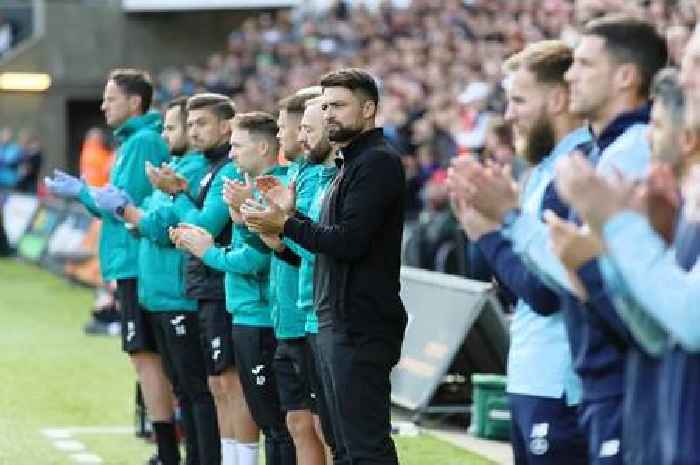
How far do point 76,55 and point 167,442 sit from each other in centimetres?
2774

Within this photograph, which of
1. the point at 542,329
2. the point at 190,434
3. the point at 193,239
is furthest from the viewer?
the point at 190,434

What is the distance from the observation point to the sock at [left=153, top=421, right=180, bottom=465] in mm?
9453

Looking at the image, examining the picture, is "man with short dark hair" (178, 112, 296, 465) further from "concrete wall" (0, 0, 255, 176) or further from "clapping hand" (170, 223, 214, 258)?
"concrete wall" (0, 0, 255, 176)

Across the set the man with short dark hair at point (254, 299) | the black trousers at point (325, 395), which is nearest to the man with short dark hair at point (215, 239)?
the man with short dark hair at point (254, 299)

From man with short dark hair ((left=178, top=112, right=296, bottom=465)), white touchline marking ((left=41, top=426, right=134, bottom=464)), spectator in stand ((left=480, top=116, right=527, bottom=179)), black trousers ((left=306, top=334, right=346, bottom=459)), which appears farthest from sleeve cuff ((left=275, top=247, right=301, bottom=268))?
spectator in stand ((left=480, top=116, right=527, bottom=179))

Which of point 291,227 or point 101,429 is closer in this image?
point 291,227

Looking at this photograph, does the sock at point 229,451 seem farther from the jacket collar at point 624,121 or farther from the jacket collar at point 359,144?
the jacket collar at point 624,121

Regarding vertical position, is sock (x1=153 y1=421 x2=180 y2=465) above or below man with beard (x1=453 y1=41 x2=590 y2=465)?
below

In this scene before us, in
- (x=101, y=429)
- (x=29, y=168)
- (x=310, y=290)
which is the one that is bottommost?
(x=29, y=168)

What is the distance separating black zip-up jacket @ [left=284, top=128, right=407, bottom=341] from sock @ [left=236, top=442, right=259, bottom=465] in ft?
6.35

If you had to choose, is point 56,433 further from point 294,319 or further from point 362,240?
point 362,240

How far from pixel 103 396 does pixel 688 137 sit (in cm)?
920

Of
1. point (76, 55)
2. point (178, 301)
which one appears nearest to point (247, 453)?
point (178, 301)

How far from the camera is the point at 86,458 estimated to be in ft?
33.6
